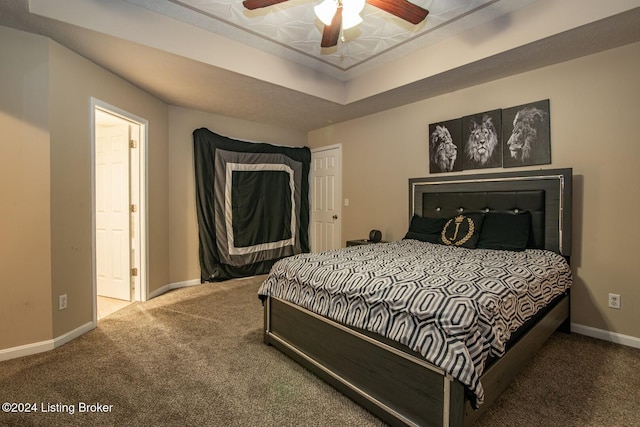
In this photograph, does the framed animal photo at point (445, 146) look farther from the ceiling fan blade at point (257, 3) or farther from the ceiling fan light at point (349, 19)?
the ceiling fan blade at point (257, 3)

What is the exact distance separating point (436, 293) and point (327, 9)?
71.6 inches

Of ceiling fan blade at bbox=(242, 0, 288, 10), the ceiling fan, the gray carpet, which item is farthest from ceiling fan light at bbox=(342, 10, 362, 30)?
the gray carpet

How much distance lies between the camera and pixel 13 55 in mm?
2186

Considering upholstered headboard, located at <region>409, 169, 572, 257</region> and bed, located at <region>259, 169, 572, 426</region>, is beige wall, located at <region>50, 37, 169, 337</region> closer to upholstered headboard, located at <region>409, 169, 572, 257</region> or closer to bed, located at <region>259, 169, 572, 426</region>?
bed, located at <region>259, 169, 572, 426</region>

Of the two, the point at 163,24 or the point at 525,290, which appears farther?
the point at 163,24

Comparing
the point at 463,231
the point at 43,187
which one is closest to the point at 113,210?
the point at 43,187

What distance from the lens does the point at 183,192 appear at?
4.05 meters

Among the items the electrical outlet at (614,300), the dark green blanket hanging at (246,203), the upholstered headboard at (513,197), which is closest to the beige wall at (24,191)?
the dark green blanket hanging at (246,203)

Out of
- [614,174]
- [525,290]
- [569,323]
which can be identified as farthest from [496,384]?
[614,174]

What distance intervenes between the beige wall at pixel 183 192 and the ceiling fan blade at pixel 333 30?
7.89 feet

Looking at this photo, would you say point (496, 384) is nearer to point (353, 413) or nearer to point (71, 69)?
point (353, 413)

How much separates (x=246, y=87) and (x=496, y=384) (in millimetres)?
3218

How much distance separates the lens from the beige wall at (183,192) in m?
3.96

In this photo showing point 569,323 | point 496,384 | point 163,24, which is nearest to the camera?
point 496,384
